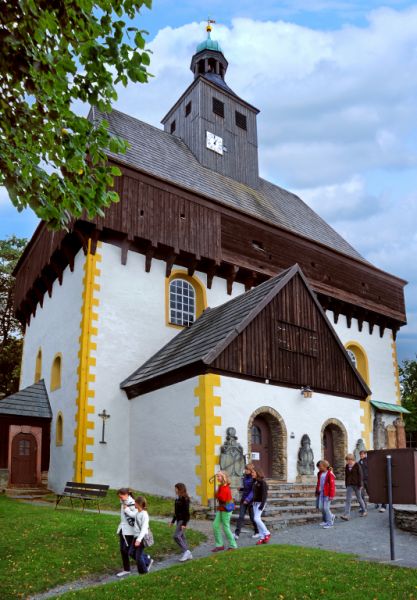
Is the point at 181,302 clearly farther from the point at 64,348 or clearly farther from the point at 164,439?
the point at 164,439

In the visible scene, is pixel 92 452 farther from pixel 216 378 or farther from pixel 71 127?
pixel 71 127

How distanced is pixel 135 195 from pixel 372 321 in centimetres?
1550

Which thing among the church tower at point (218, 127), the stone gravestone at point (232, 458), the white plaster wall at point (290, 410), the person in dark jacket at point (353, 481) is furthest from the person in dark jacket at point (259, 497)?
the church tower at point (218, 127)

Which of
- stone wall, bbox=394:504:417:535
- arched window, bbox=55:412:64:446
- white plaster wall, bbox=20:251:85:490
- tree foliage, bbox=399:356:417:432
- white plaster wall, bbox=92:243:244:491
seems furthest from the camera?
tree foliage, bbox=399:356:417:432

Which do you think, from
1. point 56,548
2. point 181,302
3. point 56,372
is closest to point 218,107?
point 181,302

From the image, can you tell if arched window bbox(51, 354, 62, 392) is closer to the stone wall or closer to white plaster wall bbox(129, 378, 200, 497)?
white plaster wall bbox(129, 378, 200, 497)

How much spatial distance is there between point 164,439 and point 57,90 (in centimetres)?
1233

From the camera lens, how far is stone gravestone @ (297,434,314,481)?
18484mm

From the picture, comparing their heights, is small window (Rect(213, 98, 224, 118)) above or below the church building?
above

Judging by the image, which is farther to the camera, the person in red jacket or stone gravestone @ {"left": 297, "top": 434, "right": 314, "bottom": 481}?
stone gravestone @ {"left": 297, "top": 434, "right": 314, "bottom": 481}

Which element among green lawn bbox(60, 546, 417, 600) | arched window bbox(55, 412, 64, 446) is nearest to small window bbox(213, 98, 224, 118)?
arched window bbox(55, 412, 64, 446)

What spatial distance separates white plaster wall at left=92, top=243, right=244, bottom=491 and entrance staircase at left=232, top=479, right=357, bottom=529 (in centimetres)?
543

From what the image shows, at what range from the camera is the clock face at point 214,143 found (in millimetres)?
30000

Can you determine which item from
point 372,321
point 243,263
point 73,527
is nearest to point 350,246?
point 372,321
